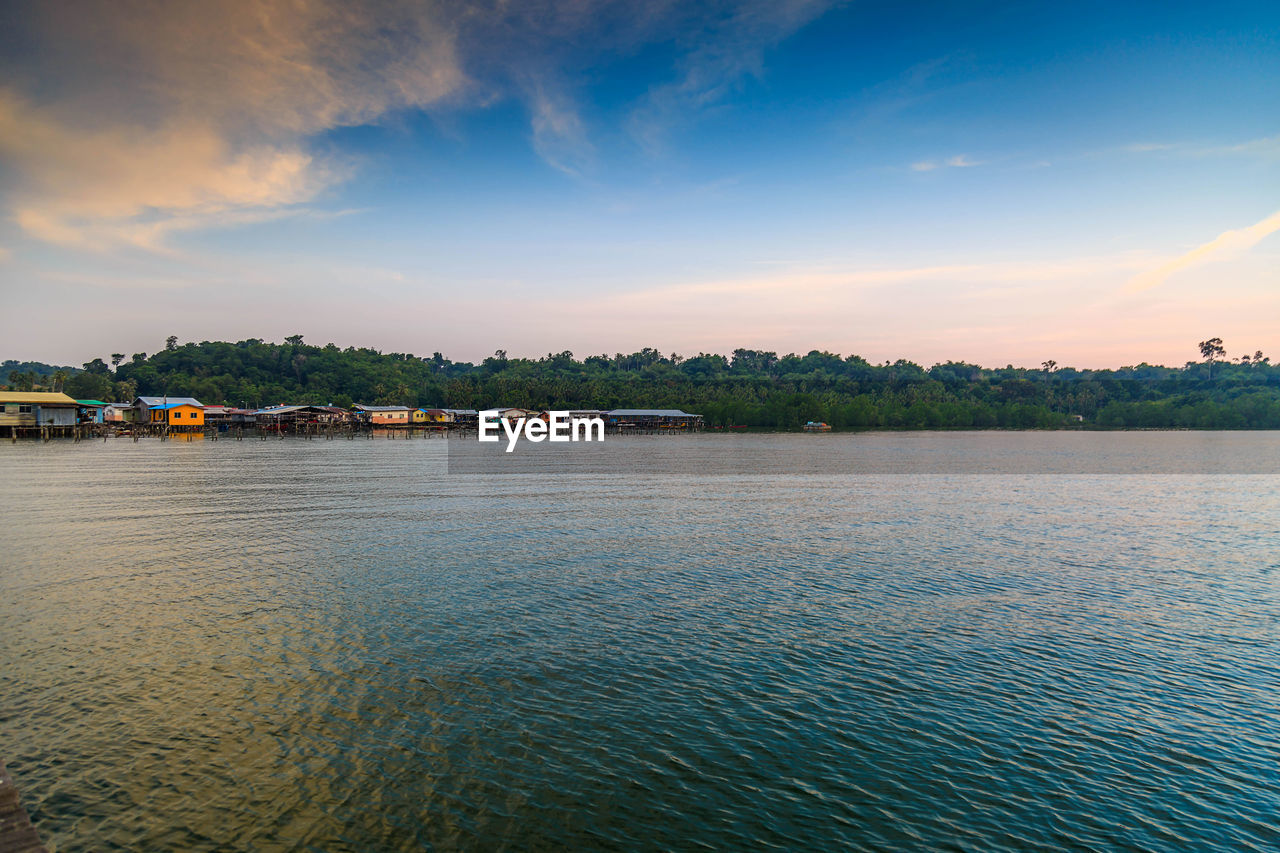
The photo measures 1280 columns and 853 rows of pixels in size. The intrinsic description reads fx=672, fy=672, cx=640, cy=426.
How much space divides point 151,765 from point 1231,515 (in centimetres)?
5069

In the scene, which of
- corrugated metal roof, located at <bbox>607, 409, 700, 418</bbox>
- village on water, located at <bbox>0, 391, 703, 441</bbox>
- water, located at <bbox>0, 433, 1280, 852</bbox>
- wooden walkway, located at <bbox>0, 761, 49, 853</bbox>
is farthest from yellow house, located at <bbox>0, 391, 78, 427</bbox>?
wooden walkway, located at <bbox>0, 761, 49, 853</bbox>

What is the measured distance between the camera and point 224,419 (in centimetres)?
14688

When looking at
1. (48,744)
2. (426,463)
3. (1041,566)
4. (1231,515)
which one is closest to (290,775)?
(48,744)

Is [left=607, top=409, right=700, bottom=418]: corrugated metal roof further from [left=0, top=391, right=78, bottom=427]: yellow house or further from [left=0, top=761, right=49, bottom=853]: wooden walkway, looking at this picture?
[left=0, top=761, right=49, bottom=853]: wooden walkway

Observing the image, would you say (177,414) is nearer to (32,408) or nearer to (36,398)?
(36,398)

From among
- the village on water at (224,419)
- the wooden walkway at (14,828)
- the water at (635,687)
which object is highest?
the village on water at (224,419)

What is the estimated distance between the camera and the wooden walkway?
744cm

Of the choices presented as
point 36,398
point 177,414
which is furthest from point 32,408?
point 177,414

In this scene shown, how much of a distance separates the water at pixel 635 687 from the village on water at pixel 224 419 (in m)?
84.0

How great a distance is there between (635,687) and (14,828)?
9.55 m

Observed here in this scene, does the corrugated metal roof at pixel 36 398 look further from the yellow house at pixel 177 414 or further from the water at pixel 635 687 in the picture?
the water at pixel 635 687

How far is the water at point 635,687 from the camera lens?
990 cm

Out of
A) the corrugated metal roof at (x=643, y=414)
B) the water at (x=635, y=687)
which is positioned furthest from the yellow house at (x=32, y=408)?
the corrugated metal roof at (x=643, y=414)

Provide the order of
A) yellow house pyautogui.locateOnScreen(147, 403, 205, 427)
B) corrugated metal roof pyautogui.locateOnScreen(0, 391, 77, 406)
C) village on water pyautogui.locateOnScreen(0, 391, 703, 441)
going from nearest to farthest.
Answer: corrugated metal roof pyautogui.locateOnScreen(0, 391, 77, 406) < village on water pyautogui.locateOnScreen(0, 391, 703, 441) < yellow house pyautogui.locateOnScreen(147, 403, 205, 427)
